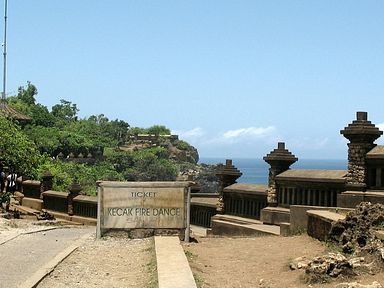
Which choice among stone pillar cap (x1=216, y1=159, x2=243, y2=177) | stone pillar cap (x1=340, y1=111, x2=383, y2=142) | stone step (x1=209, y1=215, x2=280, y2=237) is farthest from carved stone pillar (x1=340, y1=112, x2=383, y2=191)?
stone pillar cap (x1=216, y1=159, x2=243, y2=177)

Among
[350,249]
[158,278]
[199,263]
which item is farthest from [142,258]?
[350,249]

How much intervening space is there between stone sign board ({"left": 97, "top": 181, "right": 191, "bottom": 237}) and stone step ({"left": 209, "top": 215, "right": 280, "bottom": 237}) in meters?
2.89

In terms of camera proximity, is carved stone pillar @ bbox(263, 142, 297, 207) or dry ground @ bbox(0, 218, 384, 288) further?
carved stone pillar @ bbox(263, 142, 297, 207)

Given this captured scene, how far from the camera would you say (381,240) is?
11.6m

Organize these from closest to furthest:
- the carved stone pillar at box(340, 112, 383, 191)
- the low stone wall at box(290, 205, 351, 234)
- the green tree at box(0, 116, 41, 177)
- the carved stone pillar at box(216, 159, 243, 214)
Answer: the low stone wall at box(290, 205, 351, 234) < the carved stone pillar at box(340, 112, 383, 191) < the carved stone pillar at box(216, 159, 243, 214) < the green tree at box(0, 116, 41, 177)

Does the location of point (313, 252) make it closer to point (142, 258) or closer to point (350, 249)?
point (350, 249)

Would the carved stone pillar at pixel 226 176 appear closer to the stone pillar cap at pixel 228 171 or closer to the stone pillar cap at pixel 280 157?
the stone pillar cap at pixel 228 171

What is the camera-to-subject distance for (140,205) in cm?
1753

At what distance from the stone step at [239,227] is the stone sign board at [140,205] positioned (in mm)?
2887

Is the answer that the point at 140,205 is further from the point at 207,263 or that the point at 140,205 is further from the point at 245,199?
the point at 245,199

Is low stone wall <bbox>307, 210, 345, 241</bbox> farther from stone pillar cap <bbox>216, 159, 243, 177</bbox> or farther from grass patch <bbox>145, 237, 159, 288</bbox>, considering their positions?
stone pillar cap <bbox>216, 159, 243, 177</bbox>

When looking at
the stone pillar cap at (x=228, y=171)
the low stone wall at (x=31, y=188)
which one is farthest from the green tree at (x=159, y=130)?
the stone pillar cap at (x=228, y=171)

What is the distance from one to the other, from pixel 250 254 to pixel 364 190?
538cm

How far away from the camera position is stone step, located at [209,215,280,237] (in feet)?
63.6
